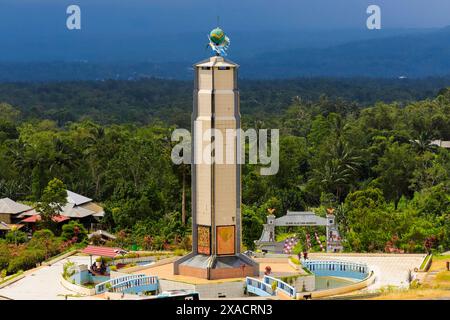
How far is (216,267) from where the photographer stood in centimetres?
4094

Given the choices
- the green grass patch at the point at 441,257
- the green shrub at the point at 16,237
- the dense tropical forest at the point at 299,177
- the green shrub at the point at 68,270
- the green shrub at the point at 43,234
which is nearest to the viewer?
the green shrub at the point at 68,270

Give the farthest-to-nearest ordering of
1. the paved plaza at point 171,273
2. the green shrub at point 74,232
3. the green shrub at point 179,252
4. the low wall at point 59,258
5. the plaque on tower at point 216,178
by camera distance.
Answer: the green shrub at point 74,232 < the green shrub at point 179,252 < the low wall at point 59,258 < the plaque on tower at point 216,178 < the paved plaza at point 171,273

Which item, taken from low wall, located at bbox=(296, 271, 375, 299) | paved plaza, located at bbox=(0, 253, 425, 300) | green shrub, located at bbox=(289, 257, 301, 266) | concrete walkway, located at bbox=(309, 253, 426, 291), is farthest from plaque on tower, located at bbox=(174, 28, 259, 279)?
concrete walkway, located at bbox=(309, 253, 426, 291)

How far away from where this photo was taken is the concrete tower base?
40875mm

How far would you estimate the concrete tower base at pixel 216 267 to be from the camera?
40875 millimetres

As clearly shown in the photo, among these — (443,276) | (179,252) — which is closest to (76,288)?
(179,252)

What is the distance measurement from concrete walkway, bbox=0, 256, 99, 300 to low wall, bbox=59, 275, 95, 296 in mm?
140

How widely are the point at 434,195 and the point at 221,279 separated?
22.6m

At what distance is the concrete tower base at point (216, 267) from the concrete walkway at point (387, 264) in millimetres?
4054

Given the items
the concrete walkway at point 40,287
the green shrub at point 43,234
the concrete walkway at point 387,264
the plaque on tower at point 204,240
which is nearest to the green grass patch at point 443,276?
the concrete walkway at point 387,264

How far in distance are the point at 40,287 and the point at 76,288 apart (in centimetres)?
173

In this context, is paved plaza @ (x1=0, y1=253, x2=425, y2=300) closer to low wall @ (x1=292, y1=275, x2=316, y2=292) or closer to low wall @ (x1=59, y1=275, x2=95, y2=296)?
low wall @ (x1=59, y1=275, x2=95, y2=296)

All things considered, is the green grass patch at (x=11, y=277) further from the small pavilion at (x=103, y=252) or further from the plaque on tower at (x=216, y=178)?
the plaque on tower at (x=216, y=178)
